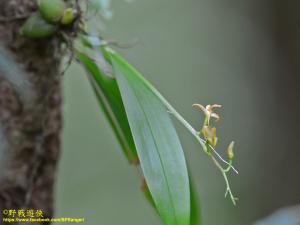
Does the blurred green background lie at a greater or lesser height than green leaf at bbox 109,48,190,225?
greater

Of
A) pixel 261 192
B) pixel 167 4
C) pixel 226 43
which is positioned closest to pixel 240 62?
pixel 226 43

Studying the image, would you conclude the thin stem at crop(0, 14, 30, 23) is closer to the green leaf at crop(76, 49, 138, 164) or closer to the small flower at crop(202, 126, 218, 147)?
the green leaf at crop(76, 49, 138, 164)

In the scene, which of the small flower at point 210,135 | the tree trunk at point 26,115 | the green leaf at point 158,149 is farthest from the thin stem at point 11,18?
the small flower at point 210,135

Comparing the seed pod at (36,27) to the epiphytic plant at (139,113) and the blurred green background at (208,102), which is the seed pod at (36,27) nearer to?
the epiphytic plant at (139,113)

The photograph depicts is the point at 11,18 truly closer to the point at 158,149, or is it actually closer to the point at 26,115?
the point at 26,115

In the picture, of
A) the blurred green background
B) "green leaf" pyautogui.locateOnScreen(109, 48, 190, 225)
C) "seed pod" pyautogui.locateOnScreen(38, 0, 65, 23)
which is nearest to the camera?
"green leaf" pyautogui.locateOnScreen(109, 48, 190, 225)

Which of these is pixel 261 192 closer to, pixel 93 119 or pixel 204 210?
pixel 204 210

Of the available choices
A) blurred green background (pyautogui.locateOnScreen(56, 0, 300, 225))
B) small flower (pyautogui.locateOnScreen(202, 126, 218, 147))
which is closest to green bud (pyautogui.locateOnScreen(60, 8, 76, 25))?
small flower (pyautogui.locateOnScreen(202, 126, 218, 147))
